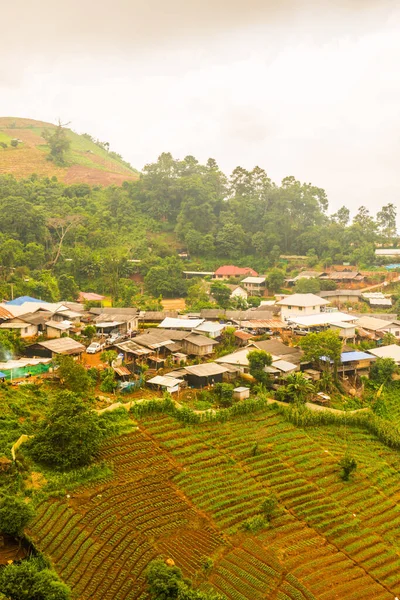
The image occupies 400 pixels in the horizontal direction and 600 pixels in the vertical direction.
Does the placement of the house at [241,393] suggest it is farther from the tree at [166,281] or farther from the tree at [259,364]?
the tree at [166,281]

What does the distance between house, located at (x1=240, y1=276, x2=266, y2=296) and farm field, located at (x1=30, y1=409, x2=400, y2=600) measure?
29.0m

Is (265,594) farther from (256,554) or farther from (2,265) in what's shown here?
(2,265)

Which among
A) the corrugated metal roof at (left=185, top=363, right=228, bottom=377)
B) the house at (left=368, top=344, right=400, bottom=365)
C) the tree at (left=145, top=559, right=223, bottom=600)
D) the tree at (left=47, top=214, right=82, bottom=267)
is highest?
the tree at (left=47, top=214, right=82, bottom=267)

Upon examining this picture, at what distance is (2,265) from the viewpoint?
41500 millimetres

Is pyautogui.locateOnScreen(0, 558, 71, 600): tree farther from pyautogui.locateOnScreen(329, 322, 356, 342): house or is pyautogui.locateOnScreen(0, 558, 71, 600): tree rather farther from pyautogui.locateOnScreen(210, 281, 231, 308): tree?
pyautogui.locateOnScreen(210, 281, 231, 308): tree

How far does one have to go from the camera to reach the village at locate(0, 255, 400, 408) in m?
25.5

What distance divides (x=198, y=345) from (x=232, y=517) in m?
13.4

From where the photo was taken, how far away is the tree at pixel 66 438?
58.1 feet

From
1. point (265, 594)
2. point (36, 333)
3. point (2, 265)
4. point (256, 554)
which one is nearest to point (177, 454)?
point (256, 554)

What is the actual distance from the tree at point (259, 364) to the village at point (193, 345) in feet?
0.62

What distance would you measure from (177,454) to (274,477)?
146 inches

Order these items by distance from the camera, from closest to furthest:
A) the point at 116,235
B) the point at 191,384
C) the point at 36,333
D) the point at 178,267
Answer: the point at 191,384 → the point at 36,333 → the point at 178,267 → the point at 116,235

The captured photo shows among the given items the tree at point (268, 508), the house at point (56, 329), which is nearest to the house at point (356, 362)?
the tree at point (268, 508)

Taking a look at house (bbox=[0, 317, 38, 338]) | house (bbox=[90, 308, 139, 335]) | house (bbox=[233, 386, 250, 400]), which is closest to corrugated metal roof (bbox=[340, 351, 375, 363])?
house (bbox=[233, 386, 250, 400])
